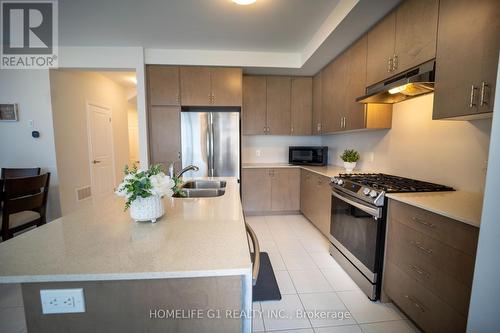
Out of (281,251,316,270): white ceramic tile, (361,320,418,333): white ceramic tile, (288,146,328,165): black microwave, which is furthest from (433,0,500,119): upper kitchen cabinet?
(288,146,328,165): black microwave

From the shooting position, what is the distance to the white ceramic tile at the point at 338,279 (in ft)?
6.16

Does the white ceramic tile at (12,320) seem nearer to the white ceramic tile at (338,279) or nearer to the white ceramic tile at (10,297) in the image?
the white ceramic tile at (10,297)

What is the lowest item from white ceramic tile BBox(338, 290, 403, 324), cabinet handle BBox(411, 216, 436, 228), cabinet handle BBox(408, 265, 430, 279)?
white ceramic tile BBox(338, 290, 403, 324)

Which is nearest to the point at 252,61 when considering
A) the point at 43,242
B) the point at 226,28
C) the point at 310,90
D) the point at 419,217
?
the point at 226,28

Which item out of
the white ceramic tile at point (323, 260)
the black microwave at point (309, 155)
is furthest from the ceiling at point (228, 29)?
the white ceramic tile at point (323, 260)

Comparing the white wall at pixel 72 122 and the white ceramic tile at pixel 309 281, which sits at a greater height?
the white wall at pixel 72 122

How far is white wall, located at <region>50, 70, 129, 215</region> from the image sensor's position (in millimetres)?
3262

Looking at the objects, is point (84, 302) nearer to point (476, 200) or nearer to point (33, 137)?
point (476, 200)

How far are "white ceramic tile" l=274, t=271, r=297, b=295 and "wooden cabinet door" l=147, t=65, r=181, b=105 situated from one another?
2667 millimetres

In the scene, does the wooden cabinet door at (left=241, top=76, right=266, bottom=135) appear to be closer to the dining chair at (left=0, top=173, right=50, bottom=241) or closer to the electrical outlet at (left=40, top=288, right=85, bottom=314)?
the dining chair at (left=0, top=173, right=50, bottom=241)

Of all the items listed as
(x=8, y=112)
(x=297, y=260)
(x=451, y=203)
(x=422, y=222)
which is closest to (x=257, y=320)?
(x=297, y=260)

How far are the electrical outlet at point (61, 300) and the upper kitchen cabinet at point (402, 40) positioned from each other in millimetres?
2286

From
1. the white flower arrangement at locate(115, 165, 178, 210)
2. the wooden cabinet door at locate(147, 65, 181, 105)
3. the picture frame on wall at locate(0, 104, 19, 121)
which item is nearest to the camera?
the white flower arrangement at locate(115, 165, 178, 210)

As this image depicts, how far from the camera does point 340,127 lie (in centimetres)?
274
